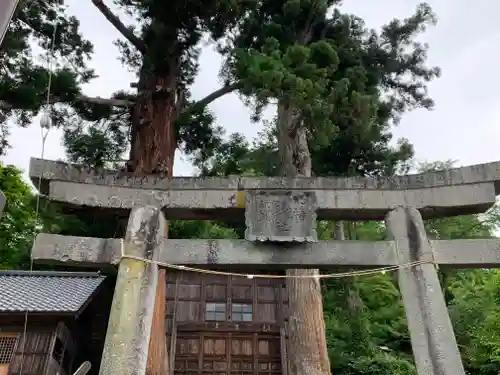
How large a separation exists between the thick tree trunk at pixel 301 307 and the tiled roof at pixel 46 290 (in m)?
4.87

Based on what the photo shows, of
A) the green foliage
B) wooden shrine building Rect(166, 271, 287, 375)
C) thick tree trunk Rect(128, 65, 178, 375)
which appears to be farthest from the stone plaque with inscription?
the green foliage

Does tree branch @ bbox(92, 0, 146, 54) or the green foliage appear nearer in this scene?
tree branch @ bbox(92, 0, 146, 54)

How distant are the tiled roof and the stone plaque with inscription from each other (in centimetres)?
637

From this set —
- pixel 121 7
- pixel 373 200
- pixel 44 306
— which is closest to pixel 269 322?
pixel 44 306

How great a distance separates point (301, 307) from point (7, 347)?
22.0ft

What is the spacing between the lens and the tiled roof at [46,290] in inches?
454

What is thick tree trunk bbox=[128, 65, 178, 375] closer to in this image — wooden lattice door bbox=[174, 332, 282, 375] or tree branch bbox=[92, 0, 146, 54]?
tree branch bbox=[92, 0, 146, 54]

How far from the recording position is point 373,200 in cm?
704

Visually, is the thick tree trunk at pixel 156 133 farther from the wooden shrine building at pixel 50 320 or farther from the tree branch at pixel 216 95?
the wooden shrine building at pixel 50 320

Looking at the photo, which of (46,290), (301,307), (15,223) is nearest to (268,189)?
(301,307)

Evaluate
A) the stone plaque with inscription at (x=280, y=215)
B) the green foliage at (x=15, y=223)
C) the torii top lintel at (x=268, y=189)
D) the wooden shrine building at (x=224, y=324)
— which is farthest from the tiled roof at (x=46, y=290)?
the stone plaque with inscription at (x=280, y=215)

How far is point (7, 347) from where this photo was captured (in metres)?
11.7

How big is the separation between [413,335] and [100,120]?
8.76 meters

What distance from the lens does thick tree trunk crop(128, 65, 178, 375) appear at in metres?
10.1
